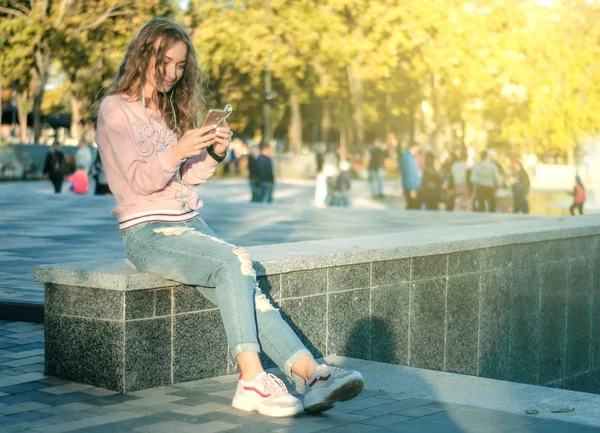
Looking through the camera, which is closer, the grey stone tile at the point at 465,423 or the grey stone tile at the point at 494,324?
the grey stone tile at the point at 465,423

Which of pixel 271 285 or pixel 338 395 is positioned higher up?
pixel 271 285

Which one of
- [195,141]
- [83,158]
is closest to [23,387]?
[195,141]

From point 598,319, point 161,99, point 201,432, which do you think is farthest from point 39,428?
point 598,319

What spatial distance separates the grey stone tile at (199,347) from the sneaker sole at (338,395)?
970 millimetres

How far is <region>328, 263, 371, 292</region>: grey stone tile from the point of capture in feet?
21.5

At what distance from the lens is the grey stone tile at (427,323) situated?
7.49 m

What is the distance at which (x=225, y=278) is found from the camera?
4.83 metres

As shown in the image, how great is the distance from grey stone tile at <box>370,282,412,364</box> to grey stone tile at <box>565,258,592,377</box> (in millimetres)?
2779

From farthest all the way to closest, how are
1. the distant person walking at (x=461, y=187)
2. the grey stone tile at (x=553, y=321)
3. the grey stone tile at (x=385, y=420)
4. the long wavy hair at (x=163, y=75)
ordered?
the distant person walking at (x=461, y=187)
the grey stone tile at (x=553, y=321)
the long wavy hair at (x=163, y=75)
the grey stone tile at (x=385, y=420)

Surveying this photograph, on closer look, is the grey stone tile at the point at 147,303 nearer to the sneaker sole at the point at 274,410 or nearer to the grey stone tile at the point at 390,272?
the sneaker sole at the point at 274,410

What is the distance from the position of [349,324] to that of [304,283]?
1.95 ft

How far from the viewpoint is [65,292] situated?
535 cm

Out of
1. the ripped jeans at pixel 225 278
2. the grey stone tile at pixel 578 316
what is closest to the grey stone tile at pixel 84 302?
the ripped jeans at pixel 225 278

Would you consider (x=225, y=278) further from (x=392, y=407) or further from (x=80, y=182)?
(x=80, y=182)
